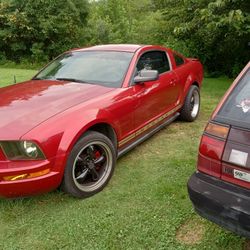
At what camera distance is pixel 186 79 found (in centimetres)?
589

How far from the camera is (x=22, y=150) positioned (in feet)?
10.5

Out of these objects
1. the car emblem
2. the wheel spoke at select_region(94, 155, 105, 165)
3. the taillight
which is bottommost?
the wheel spoke at select_region(94, 155, 105, 165)

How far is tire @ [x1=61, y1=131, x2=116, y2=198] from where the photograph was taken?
3500 mm

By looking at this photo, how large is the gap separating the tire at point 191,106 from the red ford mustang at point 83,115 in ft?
0.95

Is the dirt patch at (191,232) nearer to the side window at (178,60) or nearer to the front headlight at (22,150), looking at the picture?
the front headlight at (22,150)

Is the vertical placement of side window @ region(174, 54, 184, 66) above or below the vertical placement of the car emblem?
below

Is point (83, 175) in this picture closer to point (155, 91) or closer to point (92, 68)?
point (92, 68)

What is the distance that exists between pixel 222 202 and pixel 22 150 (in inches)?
69.1

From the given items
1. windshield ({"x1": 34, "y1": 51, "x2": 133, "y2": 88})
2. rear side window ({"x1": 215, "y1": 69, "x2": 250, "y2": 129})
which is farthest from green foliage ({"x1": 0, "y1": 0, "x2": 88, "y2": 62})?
rear side window ({"x1": 215, "y1": 69, "x2": 250, "y2": 129})

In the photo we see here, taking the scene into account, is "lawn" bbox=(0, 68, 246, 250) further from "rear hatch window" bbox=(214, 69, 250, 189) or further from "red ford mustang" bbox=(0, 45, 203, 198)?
"rear hatch window" bbox=(214, 69, 250, 189)

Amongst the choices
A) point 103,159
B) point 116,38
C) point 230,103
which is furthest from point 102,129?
point 116,38

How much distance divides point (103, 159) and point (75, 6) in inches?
747

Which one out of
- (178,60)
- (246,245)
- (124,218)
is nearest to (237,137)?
(246,245)

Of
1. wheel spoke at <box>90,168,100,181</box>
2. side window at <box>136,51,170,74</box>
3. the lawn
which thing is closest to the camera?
the lawn
